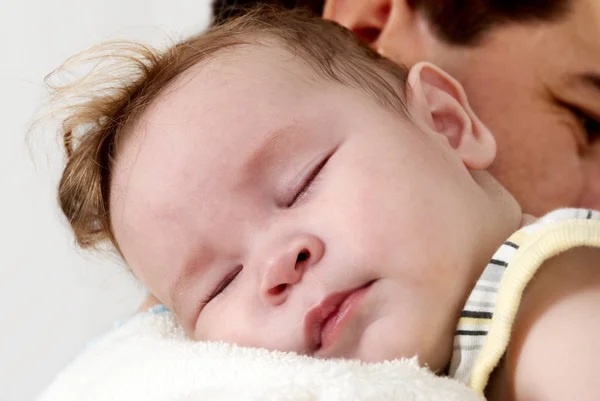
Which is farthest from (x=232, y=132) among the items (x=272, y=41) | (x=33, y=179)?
(x=33, y=179)

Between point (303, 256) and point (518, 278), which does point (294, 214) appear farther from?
point (518, 278)

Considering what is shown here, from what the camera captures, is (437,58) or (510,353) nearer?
(510,353)

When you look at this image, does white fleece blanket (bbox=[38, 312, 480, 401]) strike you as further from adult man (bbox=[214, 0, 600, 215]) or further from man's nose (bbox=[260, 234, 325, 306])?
adult man (bbox=[214, 0, 600, 215])

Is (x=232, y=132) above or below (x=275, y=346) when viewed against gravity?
above

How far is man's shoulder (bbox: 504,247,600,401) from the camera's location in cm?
55

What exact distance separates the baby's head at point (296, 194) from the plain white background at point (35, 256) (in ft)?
2.64

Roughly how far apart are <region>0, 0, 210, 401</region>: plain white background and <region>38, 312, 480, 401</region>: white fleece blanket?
0.85m

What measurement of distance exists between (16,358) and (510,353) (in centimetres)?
130

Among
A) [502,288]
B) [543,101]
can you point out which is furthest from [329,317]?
[543,101]

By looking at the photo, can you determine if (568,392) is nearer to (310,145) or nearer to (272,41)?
(310,145)

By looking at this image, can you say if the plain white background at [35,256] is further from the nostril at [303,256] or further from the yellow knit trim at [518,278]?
the yellow knit trim at [518,278]

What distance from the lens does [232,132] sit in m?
0.74

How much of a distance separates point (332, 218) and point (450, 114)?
303mm

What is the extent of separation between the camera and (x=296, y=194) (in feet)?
2.36
